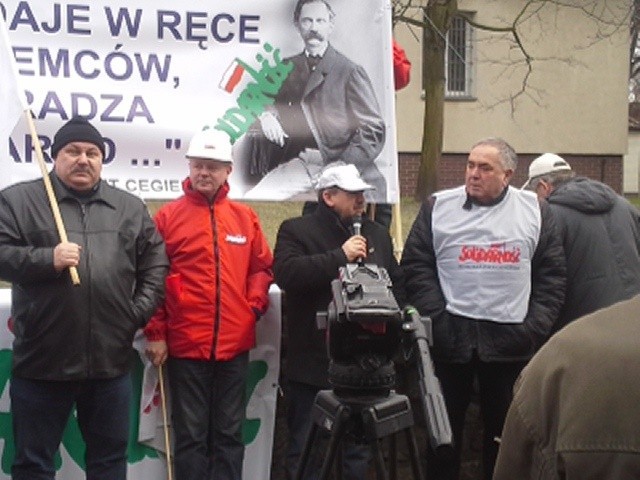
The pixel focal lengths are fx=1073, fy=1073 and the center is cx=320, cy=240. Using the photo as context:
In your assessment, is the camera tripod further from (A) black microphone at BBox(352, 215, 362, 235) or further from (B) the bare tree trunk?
(B) the bare tree trunk

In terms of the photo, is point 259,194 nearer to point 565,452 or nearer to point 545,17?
point 565,452

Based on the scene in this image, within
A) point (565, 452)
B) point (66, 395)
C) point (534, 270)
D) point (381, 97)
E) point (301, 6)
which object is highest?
point (301, 6)

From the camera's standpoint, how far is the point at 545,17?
20047 mm

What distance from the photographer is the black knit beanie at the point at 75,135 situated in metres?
4.26

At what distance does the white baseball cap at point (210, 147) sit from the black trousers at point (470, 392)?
1.34 metres

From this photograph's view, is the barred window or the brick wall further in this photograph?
the barred window

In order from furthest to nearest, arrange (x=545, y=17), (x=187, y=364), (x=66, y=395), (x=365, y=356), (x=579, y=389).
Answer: (x=545, y=17) → (x=187, y=364) → (x=66, y=395) → (x=365, y=356) → (x=579, y=389)

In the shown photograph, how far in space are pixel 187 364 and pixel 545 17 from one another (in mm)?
16914

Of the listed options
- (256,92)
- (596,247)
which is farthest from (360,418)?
(256,92)

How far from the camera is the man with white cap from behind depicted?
493 cm

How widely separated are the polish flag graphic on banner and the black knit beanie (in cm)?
92

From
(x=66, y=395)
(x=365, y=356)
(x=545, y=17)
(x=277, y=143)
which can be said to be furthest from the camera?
(x=545, y=17)

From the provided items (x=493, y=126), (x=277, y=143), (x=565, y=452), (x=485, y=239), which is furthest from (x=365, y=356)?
(x=493, y=126)

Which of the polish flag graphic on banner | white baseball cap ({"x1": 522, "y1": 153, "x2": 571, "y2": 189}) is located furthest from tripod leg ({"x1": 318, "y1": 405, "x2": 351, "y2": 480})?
white baseball cap ({"x1": 522, "y1": 153, "x2": 571, "y2": 189})
